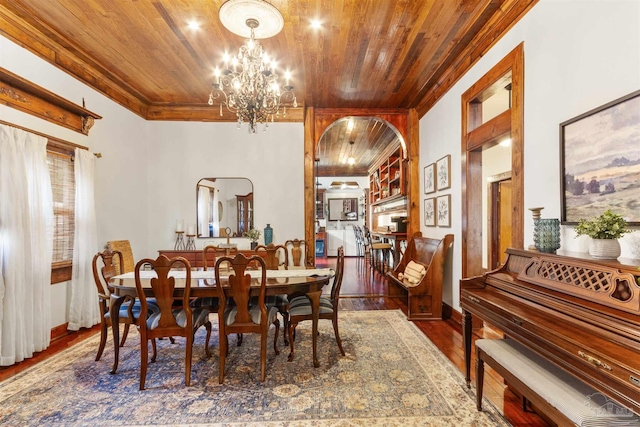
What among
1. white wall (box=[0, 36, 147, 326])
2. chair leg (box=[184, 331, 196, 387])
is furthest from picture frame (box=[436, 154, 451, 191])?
white wall (box=[0, 36, 147, 326])

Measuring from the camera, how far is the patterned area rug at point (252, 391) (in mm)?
1917

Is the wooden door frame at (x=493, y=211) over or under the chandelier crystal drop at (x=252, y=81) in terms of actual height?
under

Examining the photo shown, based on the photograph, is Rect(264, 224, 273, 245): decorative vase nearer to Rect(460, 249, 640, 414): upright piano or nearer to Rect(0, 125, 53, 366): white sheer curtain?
Rect(0, 125, 53, 366): white sheer curtain

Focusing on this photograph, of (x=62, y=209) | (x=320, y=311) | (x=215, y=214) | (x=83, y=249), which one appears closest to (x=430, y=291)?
(x=320, y=311)

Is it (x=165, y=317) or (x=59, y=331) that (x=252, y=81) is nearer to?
(x=165, y=317)

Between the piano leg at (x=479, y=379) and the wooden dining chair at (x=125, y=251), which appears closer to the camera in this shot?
the piano leg at (x=479, y=379)

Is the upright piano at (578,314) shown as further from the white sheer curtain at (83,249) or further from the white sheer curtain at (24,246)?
the white sheer curtain at (83,249)

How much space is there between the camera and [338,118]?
4.97 meters

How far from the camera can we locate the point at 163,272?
2193 mm

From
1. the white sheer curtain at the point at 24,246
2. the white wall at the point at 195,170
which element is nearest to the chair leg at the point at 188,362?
the white sheer curtain at the point at 24,246

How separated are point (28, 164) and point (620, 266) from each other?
4.34 m

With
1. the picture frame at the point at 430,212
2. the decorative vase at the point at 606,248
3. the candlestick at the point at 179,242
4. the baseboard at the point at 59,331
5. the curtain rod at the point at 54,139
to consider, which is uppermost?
the curtain rod at the point at 54,139

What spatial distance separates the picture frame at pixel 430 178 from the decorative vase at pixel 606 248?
2.76 m

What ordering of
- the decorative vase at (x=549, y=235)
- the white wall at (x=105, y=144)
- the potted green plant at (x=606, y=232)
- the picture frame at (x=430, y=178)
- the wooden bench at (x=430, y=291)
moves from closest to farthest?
the potted green plant at (x=606, y=232)
the decorative vase at (x=549, y=235)
the white wall at (x=105, y=144)
the wooden bench at (x=430, y=291)
the picture frame at (x=430, y=178)
